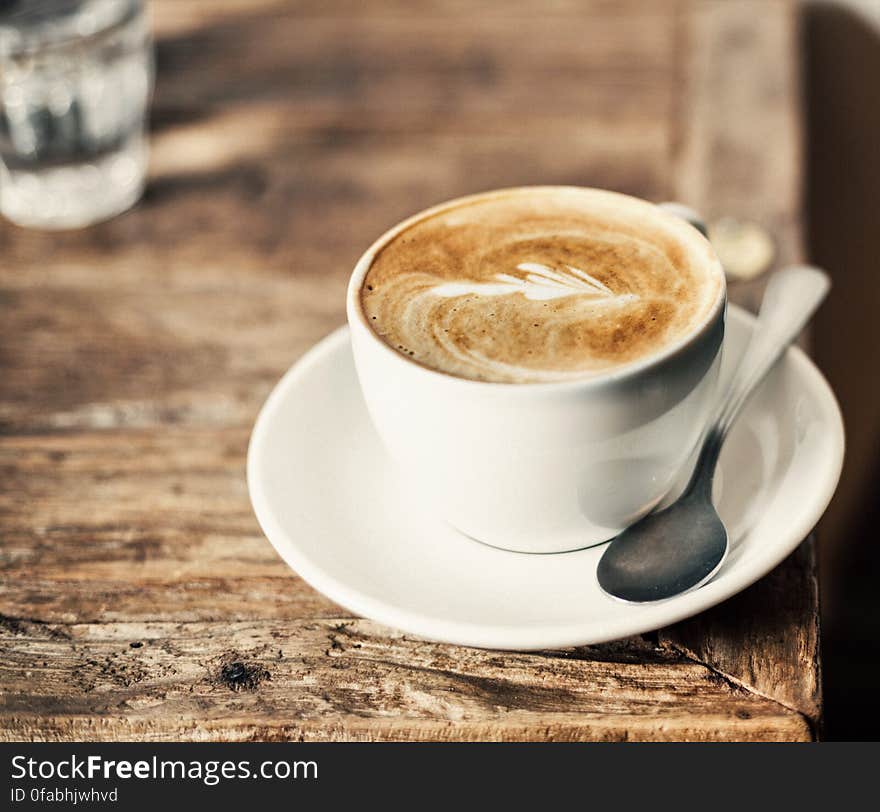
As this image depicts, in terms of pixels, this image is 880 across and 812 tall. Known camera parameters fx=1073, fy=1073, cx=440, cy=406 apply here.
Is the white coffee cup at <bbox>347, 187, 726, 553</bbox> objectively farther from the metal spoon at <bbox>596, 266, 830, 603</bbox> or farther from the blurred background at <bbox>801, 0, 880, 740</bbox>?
the blurred background at <bbox>801, 0, 880, 740</bbox>

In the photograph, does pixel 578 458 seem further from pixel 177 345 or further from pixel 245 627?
pixel 177 345

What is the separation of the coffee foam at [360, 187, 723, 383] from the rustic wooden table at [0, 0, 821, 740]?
147 millimetres

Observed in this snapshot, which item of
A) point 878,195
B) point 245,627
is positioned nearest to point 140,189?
point 245,627

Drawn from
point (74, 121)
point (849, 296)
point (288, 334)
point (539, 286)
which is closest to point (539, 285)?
point (539, 286)

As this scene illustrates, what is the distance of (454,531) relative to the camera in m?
0.58

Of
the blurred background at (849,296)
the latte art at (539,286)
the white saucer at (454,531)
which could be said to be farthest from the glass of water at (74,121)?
the blurred background at (849,296)

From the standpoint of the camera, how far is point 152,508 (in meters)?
0.65

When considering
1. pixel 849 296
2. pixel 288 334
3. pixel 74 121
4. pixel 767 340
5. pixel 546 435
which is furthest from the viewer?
pixel 849 296

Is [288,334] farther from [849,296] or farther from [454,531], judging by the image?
[849,296]

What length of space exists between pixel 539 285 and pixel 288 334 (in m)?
0.29

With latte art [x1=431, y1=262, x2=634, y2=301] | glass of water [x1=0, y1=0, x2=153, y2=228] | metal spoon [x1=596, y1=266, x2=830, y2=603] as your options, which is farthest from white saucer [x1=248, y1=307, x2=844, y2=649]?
glass of water [x1=0, y1=0, x2=153, y2=228]

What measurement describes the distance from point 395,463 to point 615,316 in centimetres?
14

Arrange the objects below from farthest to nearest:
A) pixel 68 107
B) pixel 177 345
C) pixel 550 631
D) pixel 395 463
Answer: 1. pixel 68 107
2. pixel 177 345
3. pixel 395 463
4. pixel 550 631

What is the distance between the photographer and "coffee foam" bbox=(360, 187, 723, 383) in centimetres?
51
